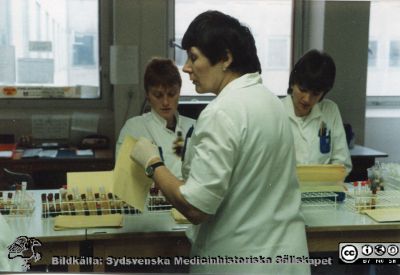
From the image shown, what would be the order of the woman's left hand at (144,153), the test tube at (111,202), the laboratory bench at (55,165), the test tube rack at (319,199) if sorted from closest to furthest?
the woman's left hand at (144,153), the test tube at (111,202), the test tube rack at (319,199), the laboratory bench at (55,165)

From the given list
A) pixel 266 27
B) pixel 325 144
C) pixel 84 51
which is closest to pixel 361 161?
pixel 325 144

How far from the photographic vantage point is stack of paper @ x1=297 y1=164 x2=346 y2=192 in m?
1.53

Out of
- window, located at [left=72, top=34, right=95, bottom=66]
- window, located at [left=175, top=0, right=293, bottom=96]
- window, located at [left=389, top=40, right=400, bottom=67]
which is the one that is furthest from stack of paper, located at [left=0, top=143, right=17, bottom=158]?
window, located at [left=389, top=40, right=400, bottom=67]

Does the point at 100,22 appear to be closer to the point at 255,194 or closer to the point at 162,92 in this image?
the point at 162,92

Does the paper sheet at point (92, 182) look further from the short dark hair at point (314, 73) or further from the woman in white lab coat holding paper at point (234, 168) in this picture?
the short dark hair at point (314, 73)

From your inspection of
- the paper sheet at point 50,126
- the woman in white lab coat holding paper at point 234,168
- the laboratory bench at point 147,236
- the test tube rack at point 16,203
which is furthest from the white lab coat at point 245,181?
the paper sheet at point 50,126

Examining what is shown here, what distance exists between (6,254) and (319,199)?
955 mm

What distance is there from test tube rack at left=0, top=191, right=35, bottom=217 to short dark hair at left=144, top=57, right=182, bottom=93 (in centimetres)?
60

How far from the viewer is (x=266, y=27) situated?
1597 millimetres

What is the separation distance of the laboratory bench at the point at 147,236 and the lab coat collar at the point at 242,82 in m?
0.42

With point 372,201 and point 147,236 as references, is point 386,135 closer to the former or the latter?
point 372,201

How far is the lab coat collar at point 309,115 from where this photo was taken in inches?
74.1

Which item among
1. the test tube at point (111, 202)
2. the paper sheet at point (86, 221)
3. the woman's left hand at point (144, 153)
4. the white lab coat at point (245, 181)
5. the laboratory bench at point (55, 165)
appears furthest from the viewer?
the laboratory bench at point (55, 165)

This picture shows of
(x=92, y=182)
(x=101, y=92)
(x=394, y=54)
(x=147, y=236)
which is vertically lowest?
(x=147, y=236)
